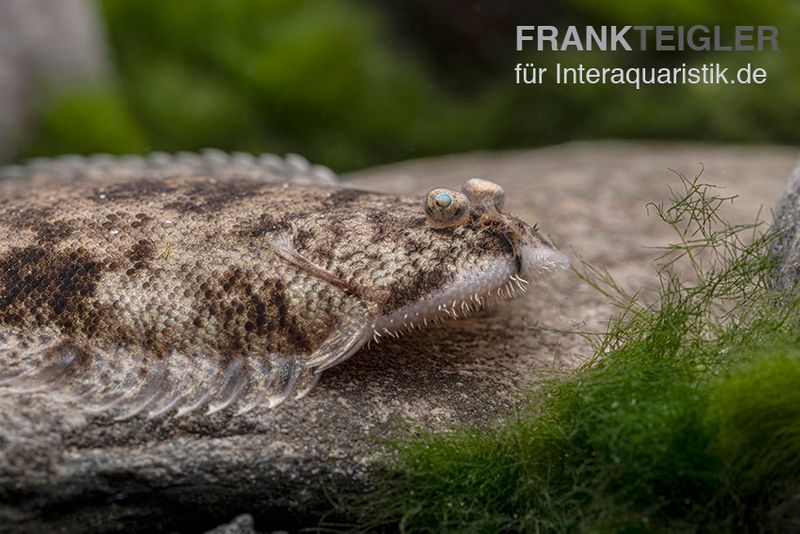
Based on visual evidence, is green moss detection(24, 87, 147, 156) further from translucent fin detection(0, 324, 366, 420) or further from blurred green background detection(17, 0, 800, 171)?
translucent fin detection(0, 324, 366, 420)

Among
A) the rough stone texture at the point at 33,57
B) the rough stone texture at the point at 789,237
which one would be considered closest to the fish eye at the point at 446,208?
Answer: the rough stone texture at the point at 789,237

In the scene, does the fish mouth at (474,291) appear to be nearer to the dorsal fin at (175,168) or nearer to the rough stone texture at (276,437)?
the rough stone texture at (276,437)

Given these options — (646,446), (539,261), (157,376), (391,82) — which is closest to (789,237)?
(539,261)

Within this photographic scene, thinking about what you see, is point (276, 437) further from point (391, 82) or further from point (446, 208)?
point (391, 82)

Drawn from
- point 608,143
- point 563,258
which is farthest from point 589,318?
point 608,143

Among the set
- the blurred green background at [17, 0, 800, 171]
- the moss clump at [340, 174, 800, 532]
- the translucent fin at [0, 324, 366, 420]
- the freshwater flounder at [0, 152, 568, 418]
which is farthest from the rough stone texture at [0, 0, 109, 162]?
the moss clump at [340, 174, 800, 532]

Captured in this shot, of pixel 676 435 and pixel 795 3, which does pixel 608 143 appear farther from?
pixel 676 435
